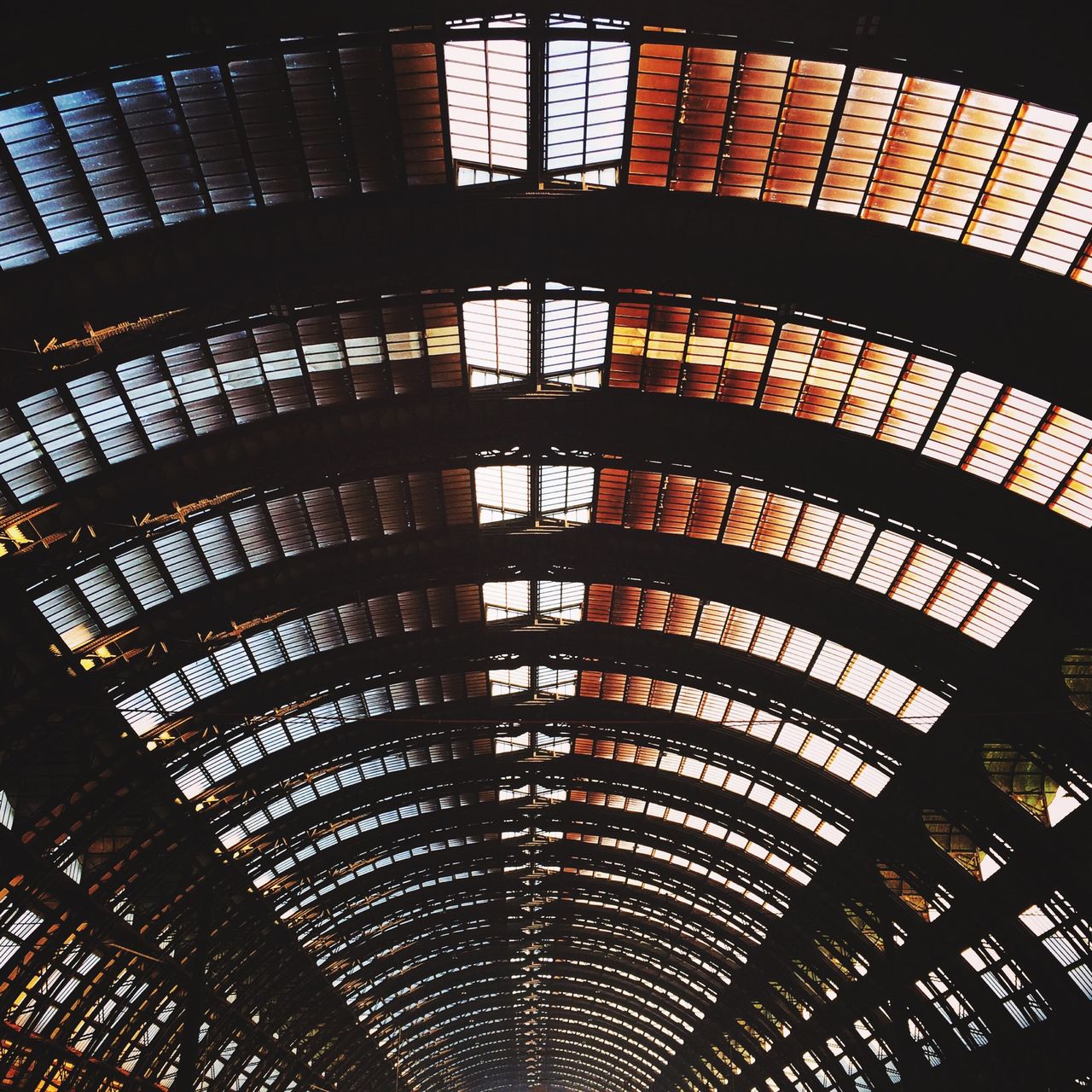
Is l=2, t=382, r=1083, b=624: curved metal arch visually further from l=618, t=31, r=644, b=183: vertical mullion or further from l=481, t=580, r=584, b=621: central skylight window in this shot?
l=481, t=580, r=584, b=621: central skylight window

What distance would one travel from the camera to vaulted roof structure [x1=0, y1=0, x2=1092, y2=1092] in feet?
66.4

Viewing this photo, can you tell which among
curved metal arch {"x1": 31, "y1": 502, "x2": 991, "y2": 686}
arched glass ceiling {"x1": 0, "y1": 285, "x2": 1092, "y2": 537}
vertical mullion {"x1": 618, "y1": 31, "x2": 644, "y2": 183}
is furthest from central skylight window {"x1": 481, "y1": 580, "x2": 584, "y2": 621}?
vertical mullion {"x1": 618, "y1": 31, "x2": 644, "y2": 183}

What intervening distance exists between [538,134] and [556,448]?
1023cm

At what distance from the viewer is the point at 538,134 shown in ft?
71.4

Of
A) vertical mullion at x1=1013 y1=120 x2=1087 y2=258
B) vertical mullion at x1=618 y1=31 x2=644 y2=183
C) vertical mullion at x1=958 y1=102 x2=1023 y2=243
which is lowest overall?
vertical mullion at x1=1013 y1=120 x2=1087 y2=258

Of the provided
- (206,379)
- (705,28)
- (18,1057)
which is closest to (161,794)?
(18,1057)

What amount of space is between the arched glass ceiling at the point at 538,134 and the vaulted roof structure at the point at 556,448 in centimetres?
10

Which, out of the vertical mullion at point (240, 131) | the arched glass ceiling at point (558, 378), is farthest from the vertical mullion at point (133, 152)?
the arched glass ceiling at point (558, 378)

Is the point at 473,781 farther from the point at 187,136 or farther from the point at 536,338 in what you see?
the point at 187,136

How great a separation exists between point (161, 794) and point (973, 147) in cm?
3586

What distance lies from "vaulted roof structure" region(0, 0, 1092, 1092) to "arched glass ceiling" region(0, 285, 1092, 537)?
0.41 ft

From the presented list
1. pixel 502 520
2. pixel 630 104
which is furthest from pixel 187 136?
pixel 502 520

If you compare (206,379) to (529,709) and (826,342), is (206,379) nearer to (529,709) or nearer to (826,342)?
(826,342)

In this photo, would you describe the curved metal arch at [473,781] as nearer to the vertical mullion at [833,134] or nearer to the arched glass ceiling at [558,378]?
the arched glass ceiling at [558,378]
